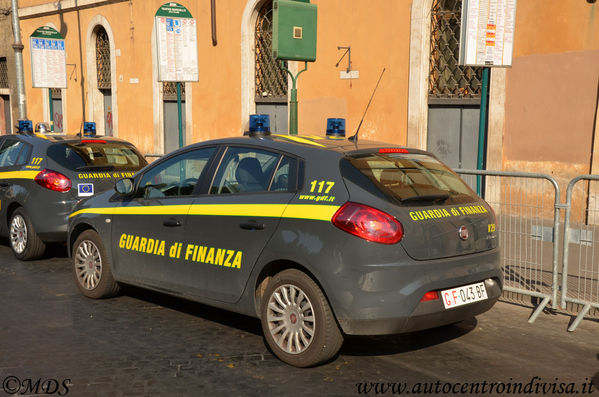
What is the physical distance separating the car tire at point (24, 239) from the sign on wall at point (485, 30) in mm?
5219

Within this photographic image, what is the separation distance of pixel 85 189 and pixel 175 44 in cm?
305

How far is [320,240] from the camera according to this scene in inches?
171

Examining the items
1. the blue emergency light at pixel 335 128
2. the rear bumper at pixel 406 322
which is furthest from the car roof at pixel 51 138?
the rear bumper at pixel 406 322

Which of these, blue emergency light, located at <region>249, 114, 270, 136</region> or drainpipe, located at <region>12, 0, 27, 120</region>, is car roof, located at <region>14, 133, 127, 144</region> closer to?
blue emergency light, located at <region>249, 114, 270, 136</region>

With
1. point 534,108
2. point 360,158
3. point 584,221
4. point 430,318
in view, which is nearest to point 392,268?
point 430,318

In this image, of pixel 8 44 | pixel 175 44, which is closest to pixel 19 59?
pixel 8 44

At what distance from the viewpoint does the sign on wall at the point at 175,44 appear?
32.5 ft

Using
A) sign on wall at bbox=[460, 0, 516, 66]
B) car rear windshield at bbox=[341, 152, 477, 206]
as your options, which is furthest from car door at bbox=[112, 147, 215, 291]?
sign on wall at bbox=[460, 0, 516, 66]

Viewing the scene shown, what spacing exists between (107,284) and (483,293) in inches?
133

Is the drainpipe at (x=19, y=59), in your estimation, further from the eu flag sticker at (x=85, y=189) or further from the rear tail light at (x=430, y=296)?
the rear tail light at (x=430, y=296)

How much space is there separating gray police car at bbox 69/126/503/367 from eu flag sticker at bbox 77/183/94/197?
2536 millimetres

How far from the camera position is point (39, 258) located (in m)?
8.26

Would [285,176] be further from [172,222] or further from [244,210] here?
[172,222]
